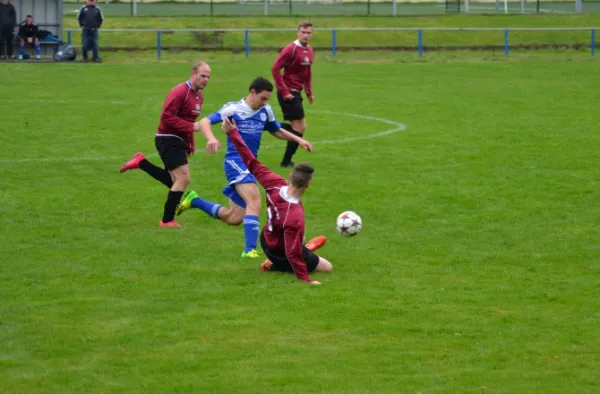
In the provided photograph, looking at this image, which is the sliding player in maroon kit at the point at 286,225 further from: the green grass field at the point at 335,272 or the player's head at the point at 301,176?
the green grass field at the point at 335,272

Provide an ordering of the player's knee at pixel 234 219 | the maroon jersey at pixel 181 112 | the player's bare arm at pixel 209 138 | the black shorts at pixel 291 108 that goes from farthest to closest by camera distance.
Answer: the black shorts at pixel 291 108 < the maroon jersey at pixel 181 112 < the player's knee at pixel 234 219 < the player's bare arm at pixel 209 138

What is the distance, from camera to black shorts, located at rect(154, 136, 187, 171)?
1396cm

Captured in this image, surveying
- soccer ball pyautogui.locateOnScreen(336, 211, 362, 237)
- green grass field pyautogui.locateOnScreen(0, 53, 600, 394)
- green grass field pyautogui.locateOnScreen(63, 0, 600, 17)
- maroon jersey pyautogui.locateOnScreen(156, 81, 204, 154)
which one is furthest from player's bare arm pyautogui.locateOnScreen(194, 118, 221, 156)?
green grass field pyautogui.locateOnScreen(63, 0, 600, 17)

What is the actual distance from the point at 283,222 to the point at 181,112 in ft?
11.5

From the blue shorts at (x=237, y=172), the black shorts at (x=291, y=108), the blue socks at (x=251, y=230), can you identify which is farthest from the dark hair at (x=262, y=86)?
the black shorts at (x=291, y=108)

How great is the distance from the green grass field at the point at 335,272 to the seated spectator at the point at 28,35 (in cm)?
1522

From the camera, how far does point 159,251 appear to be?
1265cm

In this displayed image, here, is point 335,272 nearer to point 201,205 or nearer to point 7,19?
point 201,205

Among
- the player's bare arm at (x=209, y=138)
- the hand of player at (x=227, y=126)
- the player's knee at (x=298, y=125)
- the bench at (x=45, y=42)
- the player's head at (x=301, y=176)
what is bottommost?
the player's head at (x=301, y=176)

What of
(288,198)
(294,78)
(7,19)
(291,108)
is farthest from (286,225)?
(7,19)

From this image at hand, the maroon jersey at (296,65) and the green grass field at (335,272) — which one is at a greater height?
the maroon jersey at (296,65)

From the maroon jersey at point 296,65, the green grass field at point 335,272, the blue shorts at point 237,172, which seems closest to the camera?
the green grass field at point 335,272

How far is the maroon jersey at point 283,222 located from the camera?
10969 mm

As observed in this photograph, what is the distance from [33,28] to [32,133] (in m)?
18.1
